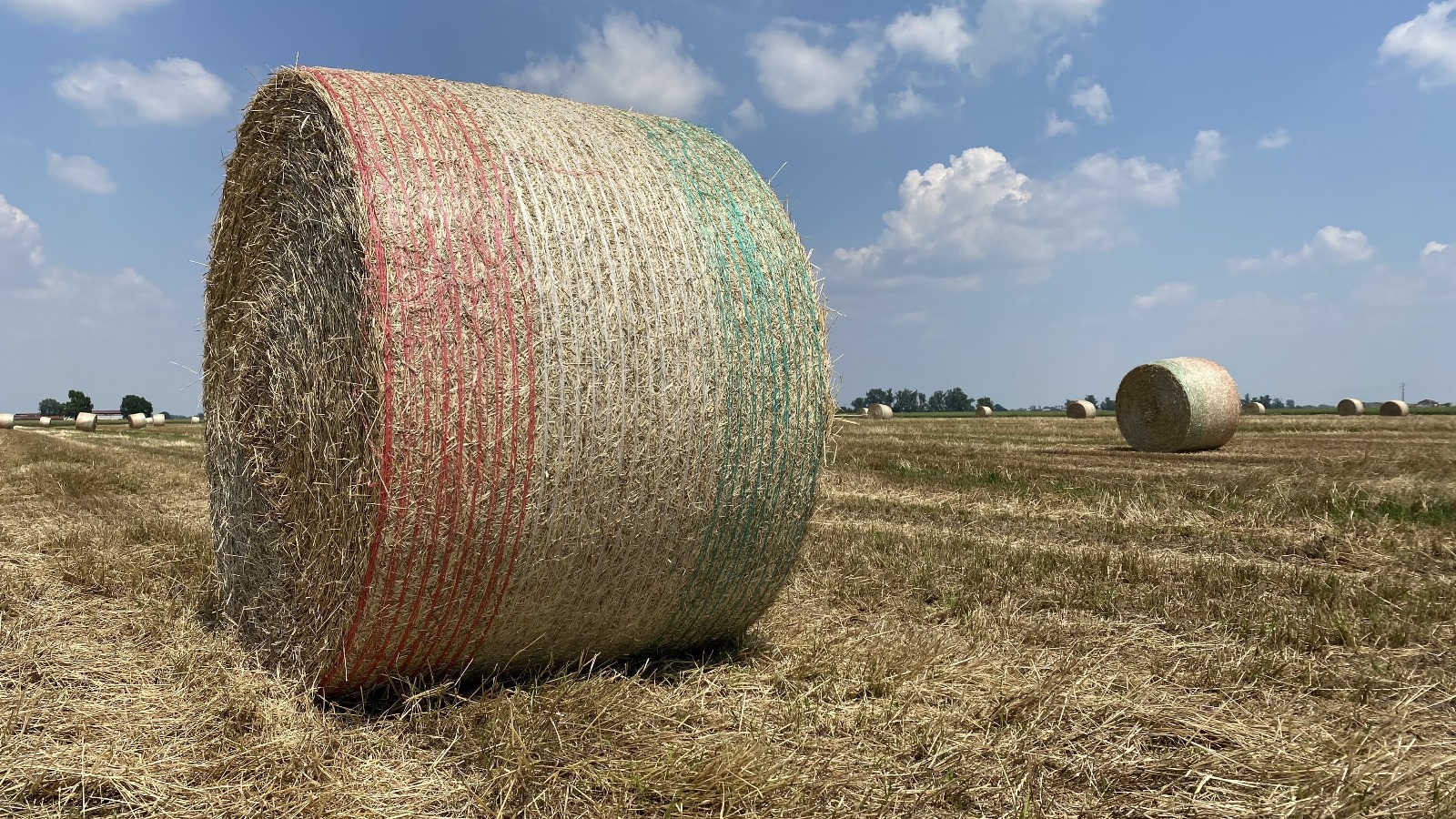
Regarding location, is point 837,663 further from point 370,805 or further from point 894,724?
point 370,805

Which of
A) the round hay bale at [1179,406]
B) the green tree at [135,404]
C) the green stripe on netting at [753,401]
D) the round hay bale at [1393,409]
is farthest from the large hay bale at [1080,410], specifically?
the green tree at [135,404]

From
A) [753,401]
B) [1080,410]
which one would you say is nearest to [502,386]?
[753,401]

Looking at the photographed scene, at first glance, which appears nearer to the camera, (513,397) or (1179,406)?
(513,397)

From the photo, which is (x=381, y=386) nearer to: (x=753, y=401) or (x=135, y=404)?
(x=753, y=401)

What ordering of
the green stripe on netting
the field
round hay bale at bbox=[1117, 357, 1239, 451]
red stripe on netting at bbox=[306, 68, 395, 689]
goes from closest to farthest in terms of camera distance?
1. the field
2. red stripe on netting at bbox=[306, 68, 395, 689]
3. the green stripe on netting
4. round hay bale at bbox=[1117, 357, 1239, 451]

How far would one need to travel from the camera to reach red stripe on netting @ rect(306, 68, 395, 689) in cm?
331

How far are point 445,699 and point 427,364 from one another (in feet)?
4.78

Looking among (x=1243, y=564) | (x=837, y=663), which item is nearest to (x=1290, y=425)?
(x=1243, y=564)

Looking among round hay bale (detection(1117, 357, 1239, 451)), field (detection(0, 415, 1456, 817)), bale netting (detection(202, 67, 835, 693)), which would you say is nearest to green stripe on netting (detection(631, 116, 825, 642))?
bale netting (detection(202, 67, 835, 693))

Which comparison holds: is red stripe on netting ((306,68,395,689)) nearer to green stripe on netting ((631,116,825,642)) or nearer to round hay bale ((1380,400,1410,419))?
green stripe on netting ((631,116,825,642))

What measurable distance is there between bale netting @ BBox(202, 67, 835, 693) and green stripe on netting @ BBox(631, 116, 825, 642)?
12 millimetres

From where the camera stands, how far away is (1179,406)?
15.8m

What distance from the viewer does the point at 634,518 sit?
12.3 ft

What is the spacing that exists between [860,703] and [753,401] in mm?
1279
